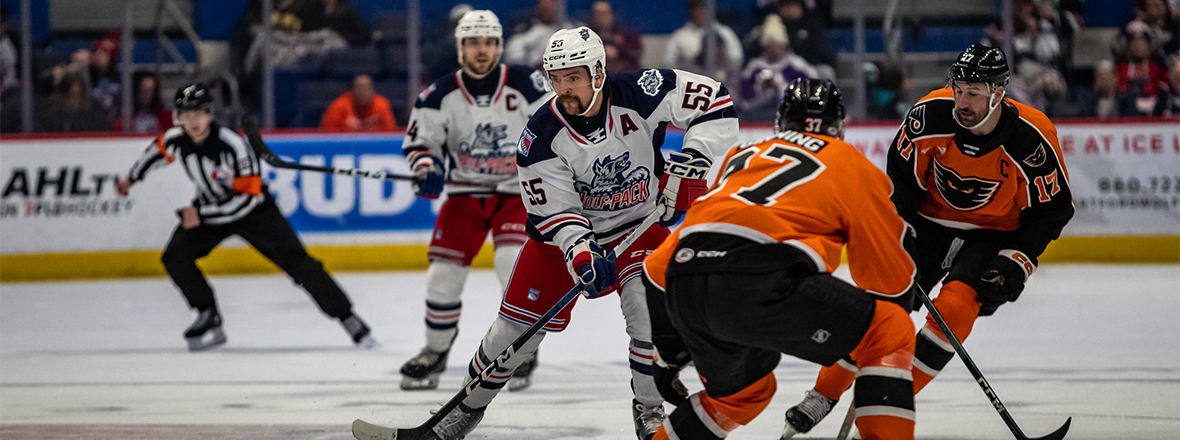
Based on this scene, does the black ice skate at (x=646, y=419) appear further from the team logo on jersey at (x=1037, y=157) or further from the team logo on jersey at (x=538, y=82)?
the team logo on jersey at (x=538, y=82)

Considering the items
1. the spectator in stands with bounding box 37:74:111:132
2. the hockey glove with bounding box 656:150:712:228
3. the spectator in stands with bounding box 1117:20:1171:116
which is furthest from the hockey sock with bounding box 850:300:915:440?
the spectator in stands with bounding box 37:74:111:132

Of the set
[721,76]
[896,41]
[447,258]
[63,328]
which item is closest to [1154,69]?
[896,41]

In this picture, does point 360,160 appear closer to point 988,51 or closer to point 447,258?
point 447,258

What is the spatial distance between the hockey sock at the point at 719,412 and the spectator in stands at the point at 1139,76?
6195 millimetres

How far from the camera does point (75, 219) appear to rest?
24.3 ft

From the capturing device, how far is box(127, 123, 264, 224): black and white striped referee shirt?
529 cm

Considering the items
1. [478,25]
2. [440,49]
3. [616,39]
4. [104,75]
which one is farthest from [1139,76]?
[104,75]

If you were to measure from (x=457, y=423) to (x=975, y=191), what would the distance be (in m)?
1.60

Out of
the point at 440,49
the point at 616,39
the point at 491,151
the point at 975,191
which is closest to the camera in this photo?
the point at 975,191

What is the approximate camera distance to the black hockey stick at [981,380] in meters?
2.83

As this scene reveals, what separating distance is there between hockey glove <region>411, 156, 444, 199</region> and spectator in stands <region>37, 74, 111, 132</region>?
427 centimetres

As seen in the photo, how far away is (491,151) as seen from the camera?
A: 437 centimetres

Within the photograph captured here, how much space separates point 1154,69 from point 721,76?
2.92 meters

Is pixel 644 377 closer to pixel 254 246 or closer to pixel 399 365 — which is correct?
pixel 399 365
